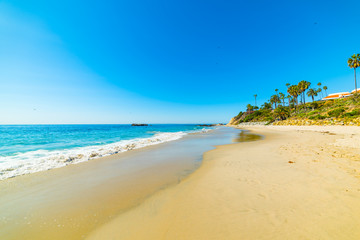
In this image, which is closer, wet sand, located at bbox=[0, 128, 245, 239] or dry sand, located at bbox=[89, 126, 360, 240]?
dry sand, located at bbox=[89, 126, 360, 240]

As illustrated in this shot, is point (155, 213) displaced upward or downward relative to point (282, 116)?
downward

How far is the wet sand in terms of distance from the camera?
3156 mm

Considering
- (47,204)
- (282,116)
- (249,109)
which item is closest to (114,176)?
(47,204)

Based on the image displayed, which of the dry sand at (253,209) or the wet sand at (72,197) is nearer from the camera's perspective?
the dry sand at (253,209)

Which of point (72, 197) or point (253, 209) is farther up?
point (253, 209)

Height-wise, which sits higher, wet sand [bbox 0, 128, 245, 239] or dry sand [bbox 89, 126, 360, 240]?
dry sand [bbox 89, 126, 360, 240]

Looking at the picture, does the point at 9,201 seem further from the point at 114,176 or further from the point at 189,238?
the point at 189,238

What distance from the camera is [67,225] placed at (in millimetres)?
3205

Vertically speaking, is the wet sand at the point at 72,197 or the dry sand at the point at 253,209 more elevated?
the dry sand at the point at 253,209

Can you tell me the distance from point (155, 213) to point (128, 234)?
0.84 metres

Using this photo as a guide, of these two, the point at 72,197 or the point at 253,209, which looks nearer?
the point at 253,209

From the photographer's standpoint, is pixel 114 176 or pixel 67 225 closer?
pixel 67 225

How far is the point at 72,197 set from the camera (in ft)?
14.8

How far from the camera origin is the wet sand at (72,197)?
3156 millimetres
